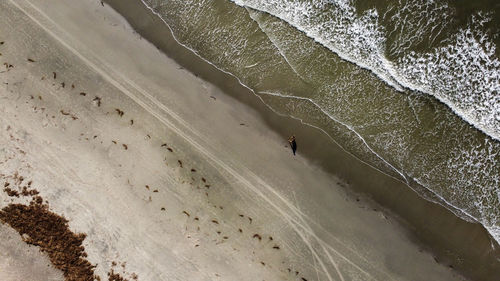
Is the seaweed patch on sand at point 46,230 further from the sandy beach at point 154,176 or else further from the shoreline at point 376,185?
the shoreline at point 376,185

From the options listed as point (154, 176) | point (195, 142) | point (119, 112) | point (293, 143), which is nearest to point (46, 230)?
point (154, 176)

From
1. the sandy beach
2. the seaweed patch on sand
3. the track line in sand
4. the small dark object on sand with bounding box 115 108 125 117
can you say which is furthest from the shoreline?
the seaweed patch on sand

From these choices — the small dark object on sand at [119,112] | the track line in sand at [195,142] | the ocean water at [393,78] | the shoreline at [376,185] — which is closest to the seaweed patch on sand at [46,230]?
the small dark object on sand at [119,112]

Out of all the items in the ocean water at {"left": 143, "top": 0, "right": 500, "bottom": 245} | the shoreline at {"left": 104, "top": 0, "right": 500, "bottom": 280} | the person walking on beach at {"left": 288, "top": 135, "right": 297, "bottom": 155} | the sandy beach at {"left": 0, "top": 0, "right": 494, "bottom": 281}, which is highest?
the ocean water at {"left": 143, "top": 0, "right": 500, "bottom": 245}

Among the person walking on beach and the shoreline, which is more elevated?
the shoreline

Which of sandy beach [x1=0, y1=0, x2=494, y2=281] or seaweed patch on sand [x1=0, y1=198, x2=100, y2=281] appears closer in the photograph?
sandy beach [x1=0, y1=0, x2=494, y2=281]

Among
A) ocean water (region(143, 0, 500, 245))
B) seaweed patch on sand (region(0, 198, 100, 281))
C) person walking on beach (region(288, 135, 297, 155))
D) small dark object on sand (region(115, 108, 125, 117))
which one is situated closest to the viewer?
ocean water (region(143, 0, 500, 245))

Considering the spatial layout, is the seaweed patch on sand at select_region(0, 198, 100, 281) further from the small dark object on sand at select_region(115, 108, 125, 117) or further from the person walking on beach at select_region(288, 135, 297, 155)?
the person walking on beach at select_region(288, 135, 297, 155)

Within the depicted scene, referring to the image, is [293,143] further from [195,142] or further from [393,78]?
[393,78]
